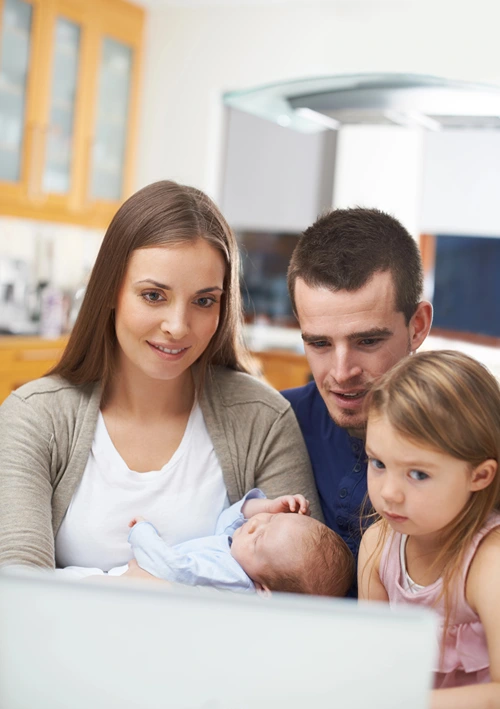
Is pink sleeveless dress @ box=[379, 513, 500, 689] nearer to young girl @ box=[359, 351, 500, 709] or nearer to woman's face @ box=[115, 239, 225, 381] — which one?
young girl @ box=[359, 351, 500, 709]

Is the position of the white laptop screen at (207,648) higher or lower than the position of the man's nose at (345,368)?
lower

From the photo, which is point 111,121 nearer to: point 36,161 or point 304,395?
point 36,161

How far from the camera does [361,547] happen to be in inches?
56.2

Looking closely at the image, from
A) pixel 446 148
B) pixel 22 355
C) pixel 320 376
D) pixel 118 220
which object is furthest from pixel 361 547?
pixel 446 148

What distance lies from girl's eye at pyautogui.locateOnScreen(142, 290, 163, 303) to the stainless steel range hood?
646 mm

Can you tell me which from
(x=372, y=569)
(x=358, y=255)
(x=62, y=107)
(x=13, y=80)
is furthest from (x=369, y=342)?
(x=62, y=107)

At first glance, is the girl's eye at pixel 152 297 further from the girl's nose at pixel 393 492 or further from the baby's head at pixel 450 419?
the girl's nose at pixel 393 492

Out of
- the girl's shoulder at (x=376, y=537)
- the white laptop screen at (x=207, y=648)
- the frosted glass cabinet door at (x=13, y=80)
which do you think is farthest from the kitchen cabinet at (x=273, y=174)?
the white laptop screen at (x=207, y=648)

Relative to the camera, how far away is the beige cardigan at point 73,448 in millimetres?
1489

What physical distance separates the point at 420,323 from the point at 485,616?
2.18 feet

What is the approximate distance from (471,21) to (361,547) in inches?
157

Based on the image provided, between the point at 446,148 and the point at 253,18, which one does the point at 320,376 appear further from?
the point at 253,18

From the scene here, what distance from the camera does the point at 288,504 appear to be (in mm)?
1628

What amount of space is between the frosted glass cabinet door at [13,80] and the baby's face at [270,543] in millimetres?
3438
